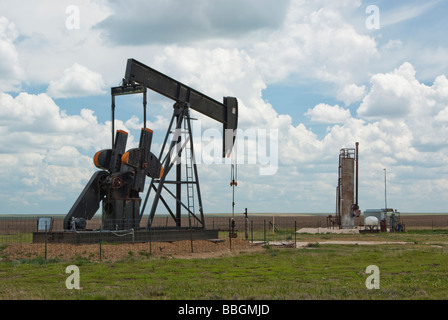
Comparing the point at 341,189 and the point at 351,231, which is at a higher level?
the point at 341,189

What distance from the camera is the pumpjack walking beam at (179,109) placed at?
68.3 ft

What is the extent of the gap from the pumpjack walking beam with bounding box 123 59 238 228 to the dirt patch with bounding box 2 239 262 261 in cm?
158

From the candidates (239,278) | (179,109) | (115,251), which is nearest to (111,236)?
(115,251)

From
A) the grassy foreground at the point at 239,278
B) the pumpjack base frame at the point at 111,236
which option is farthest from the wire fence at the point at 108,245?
the grassy foreground at the point at 239,278

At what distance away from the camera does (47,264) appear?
15.1 m

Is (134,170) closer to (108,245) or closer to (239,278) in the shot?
(108,245)

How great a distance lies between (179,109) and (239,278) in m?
11.5

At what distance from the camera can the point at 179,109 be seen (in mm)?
22781

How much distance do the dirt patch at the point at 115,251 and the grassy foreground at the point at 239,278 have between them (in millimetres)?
963

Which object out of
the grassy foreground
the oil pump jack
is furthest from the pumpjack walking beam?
the grassy foreground

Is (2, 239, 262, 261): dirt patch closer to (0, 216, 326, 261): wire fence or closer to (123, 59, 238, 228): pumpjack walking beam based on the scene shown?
(0, 216, 326, 261): wire fence

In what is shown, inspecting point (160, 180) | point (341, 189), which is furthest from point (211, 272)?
point (341, 189)
